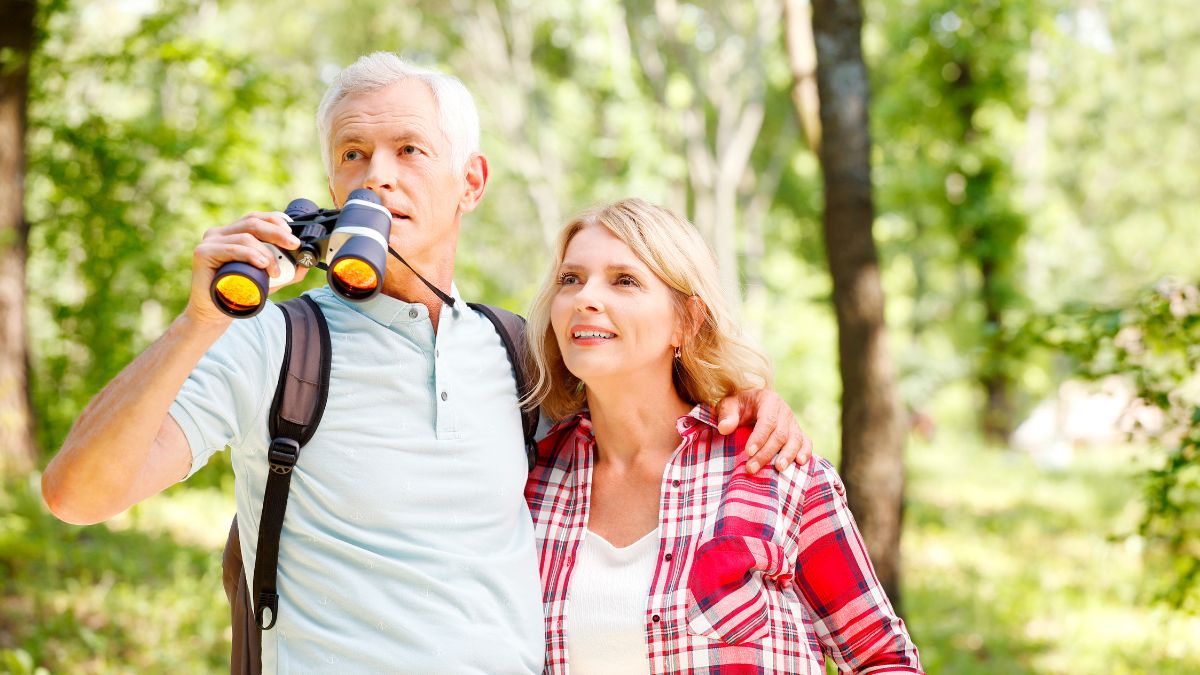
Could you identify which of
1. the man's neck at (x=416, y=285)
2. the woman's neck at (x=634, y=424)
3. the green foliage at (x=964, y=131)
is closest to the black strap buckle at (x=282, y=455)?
the man's neck at (x=416, y=285)

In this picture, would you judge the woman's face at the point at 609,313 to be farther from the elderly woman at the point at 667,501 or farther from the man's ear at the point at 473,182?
the man's ear at the point at 473,182

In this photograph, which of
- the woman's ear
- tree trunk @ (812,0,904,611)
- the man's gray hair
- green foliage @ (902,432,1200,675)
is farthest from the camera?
green foliage @ (902,432,1200,675)

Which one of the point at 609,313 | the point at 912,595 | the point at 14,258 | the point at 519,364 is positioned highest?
the point at 14,258

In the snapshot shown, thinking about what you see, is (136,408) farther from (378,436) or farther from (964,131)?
(964,131)

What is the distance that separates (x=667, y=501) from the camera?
2686mm

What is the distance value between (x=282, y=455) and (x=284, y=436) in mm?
51

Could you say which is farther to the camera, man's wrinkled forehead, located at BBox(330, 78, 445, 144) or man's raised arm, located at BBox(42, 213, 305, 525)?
man's wrinkled forehead, located at BBox(330, 78, 445, 144)

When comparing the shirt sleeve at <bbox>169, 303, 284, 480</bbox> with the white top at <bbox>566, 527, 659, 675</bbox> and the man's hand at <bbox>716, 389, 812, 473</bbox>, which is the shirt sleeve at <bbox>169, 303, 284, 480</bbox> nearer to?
the white top at <bbox>566, 527, 659, 675</bbox>

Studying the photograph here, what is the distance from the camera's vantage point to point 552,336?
2.98m

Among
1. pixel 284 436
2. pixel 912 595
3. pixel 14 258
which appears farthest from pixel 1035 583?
pixel 14 258

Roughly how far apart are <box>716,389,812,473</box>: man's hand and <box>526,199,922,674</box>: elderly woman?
4cm

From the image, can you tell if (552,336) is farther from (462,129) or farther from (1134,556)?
(1134,556)

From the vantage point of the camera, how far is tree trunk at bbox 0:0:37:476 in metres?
7.77

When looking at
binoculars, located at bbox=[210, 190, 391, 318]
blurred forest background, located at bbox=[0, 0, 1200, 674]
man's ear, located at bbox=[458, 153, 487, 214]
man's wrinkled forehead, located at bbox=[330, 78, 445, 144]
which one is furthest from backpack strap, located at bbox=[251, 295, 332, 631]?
blurred forest background, located at bbox=[0, 0, 1200, 674]
